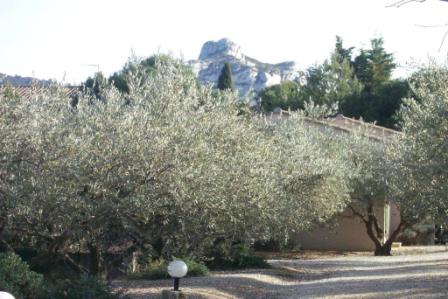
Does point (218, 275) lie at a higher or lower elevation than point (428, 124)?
lower

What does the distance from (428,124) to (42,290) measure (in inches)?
300

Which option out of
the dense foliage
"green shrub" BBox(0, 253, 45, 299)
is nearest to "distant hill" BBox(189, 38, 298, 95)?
the dense foliage

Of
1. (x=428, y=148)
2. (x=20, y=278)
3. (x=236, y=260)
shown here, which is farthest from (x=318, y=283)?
(x=20, y=278)

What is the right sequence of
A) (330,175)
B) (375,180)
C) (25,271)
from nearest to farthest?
(25,271), (330,175), (375,180)

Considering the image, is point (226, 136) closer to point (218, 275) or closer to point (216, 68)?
point (218, 275)

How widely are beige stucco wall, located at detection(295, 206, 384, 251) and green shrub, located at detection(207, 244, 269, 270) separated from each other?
1026cm

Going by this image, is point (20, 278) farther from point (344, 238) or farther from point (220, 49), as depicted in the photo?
point (220, 49)

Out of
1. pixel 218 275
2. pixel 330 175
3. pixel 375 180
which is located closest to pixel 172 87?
pixel 218 275

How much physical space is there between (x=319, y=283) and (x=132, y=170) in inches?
A: 258

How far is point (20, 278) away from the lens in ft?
33.0

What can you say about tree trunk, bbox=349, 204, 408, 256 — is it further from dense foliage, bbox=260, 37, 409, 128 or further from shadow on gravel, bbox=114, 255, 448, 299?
dense foliage, bbox=260, 37, 409, 128

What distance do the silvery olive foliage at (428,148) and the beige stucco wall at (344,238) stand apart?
1189 cm

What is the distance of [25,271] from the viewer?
10.2 m

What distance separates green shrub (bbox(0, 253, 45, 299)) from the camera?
9.92 metres
